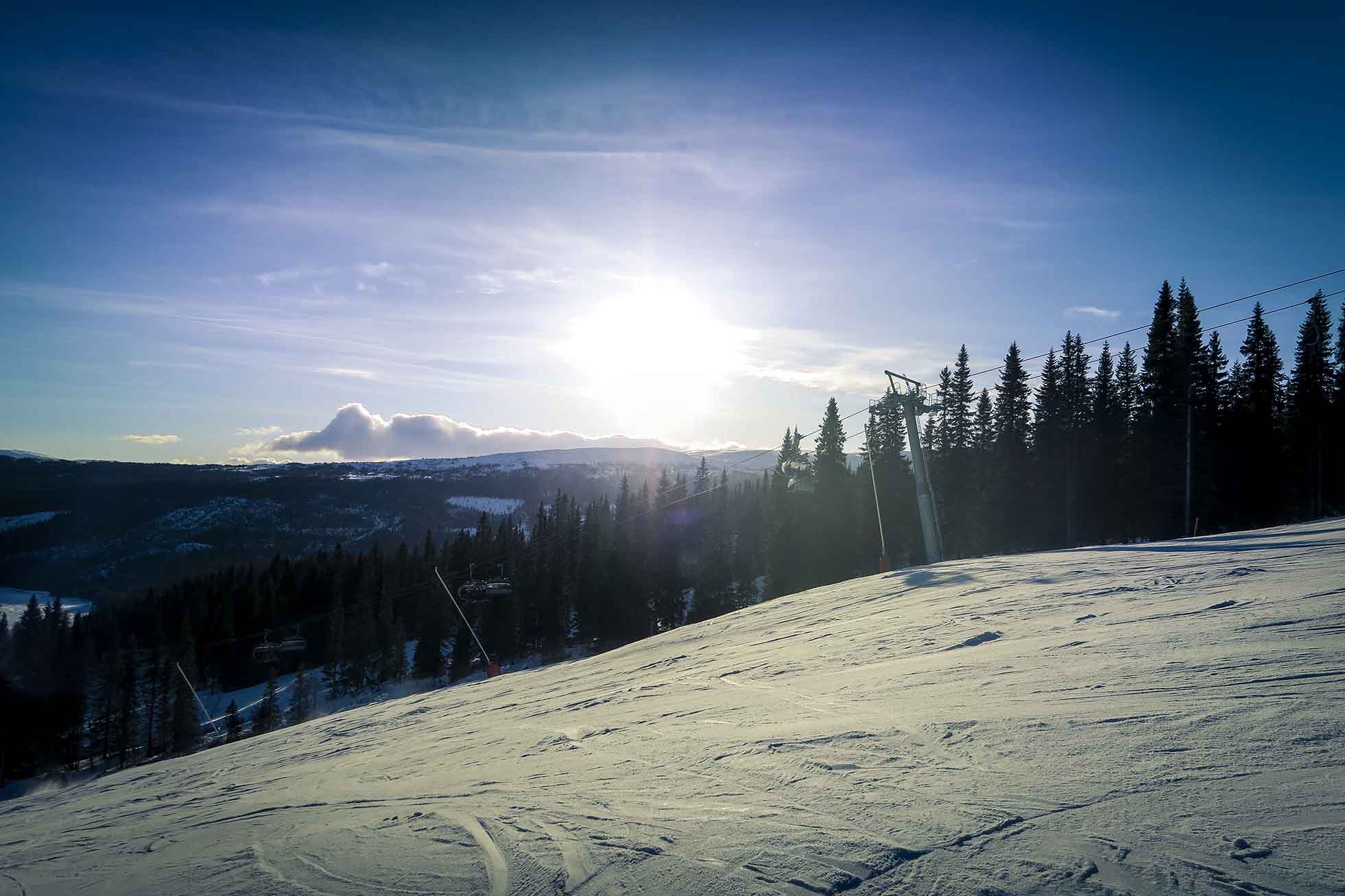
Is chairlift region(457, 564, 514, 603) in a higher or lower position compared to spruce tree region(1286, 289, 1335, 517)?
lower

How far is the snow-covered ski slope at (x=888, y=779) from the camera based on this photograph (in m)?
3.84

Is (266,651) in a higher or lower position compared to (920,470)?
lower

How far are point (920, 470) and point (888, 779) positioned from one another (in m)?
20.8

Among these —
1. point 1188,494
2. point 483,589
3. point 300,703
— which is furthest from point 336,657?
point 1188,494

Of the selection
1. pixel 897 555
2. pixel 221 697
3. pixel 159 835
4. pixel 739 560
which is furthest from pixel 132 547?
pixel 159 835

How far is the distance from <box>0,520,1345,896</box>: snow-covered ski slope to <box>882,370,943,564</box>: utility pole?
10834mm

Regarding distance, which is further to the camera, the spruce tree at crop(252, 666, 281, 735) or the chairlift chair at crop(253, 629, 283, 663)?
the spruce tree at crop(252, 666, 281, 735)

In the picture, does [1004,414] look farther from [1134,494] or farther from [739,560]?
[739,560]

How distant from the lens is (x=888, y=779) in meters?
5.22

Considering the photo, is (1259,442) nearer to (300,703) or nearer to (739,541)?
(739,541)

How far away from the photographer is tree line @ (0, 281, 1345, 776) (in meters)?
44.6

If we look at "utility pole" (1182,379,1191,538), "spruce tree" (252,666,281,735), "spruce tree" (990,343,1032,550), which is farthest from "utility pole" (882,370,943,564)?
"spruce tree" (252,666,281,735)

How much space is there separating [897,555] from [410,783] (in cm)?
5617

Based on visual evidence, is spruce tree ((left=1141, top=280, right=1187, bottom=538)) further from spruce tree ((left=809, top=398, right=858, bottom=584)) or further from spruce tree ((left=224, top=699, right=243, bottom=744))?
spruce tree ((left=224, top=699, right=243, bottom=744))
